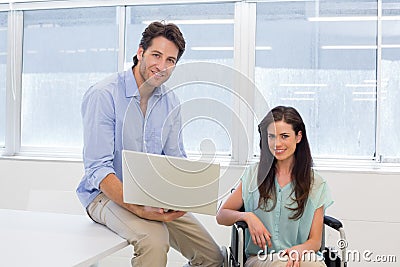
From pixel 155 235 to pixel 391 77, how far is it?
191cm

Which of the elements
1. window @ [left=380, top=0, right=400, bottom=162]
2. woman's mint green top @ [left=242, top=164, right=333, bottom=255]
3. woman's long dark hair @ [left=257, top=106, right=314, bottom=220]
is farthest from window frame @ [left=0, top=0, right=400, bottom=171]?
woman's mint green top @ [left=242, top=164, right=333, bottom=255]

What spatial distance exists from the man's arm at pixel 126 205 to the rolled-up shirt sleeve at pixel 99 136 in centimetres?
3

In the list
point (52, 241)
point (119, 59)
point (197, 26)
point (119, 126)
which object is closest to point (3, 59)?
point (119, 59)

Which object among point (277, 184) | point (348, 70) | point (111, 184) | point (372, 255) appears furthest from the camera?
point (348, 70)

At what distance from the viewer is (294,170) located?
2172 mm

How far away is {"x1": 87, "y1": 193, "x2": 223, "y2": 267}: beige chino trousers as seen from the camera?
178 cm

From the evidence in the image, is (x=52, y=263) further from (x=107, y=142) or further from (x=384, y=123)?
Answer: (x=384, y=123)

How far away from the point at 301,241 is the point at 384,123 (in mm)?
1273

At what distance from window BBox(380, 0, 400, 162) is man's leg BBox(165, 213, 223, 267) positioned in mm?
1381

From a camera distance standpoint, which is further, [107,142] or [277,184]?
[277,184]

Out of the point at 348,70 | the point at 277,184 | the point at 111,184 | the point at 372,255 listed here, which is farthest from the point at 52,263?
the point at 348,70

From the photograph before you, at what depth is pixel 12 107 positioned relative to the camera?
3629mm

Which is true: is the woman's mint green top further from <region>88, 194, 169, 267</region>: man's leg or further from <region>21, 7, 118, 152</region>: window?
<region>21, 7, 118, 152</region>: window

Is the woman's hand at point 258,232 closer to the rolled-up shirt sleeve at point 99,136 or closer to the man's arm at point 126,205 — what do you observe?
the man's arm at point 126,205
